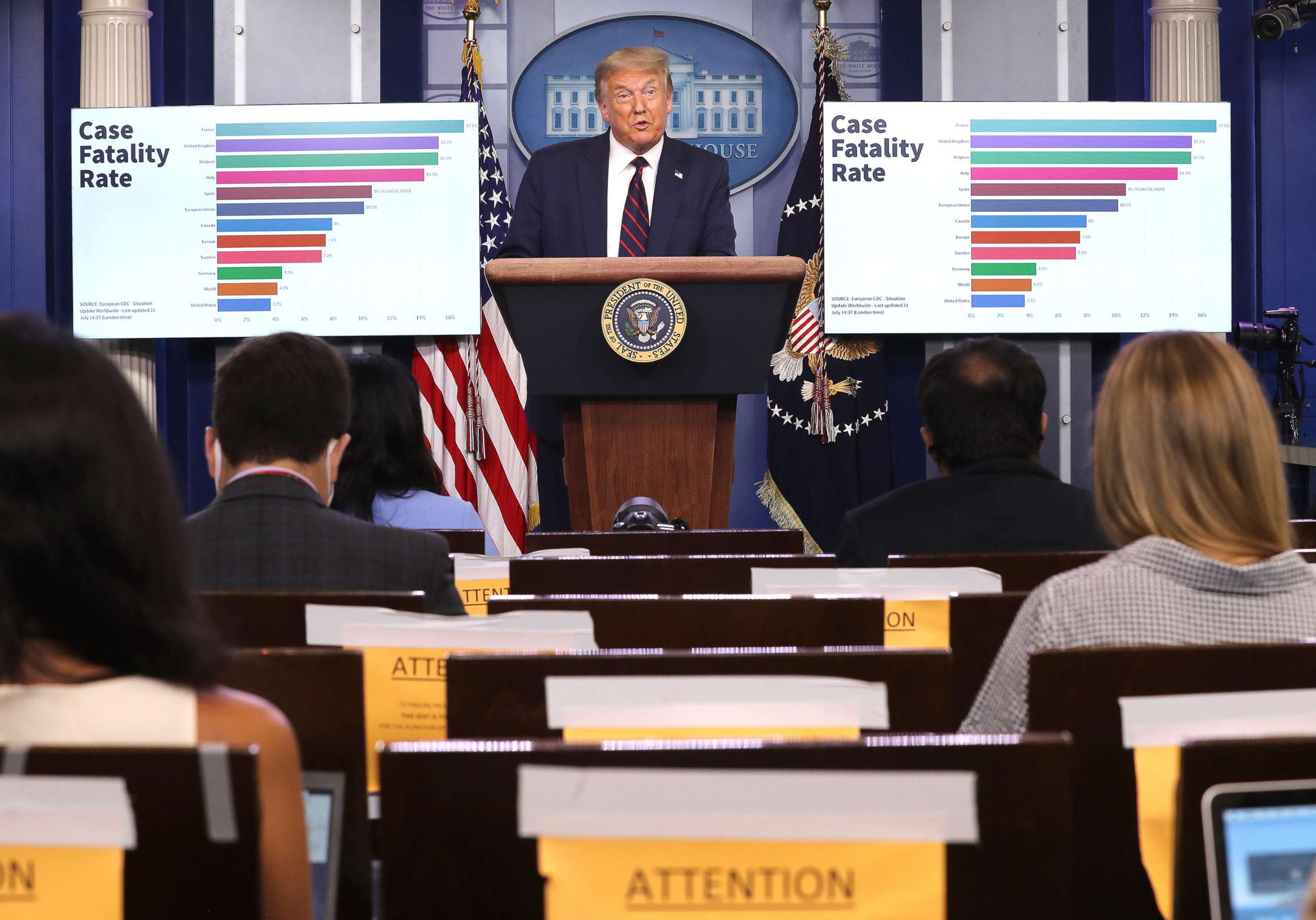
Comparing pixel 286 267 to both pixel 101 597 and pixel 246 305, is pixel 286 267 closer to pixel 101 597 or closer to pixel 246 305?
pixel 246 305

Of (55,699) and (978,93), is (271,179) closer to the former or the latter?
(978,93)

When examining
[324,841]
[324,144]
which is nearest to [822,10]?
[324,144]

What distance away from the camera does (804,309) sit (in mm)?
6125

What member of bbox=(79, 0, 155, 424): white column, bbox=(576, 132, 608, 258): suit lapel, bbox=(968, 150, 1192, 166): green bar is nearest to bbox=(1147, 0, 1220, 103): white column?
bbox=(968, 150, 1192, 166): green bar

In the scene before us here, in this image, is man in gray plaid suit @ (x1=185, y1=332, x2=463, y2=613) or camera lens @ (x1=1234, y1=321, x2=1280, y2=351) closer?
man in gray plaid suit @ (x1=185, y1=332, x2=463, y2=613)

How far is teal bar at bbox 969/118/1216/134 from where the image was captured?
601 cm

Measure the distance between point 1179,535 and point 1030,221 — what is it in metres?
4.88

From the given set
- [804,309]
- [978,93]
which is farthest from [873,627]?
[978,93]

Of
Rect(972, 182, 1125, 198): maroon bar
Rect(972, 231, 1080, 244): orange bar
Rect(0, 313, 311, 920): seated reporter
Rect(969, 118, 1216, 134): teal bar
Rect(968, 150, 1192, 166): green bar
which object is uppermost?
Rect(969, 118, 1216, 134): teal bar

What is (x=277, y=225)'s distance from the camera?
6.09m

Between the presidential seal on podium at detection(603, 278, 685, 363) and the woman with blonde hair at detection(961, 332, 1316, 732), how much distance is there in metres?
2.03

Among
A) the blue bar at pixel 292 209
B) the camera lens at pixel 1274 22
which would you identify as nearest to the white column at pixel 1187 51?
the camera lens at pixel 1274 22

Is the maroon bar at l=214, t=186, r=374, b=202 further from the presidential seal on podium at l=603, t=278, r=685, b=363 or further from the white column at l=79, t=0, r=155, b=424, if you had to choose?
the presidential seal on podium at l=603, t=278, r=685, b=363

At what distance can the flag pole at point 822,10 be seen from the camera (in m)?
6.23
